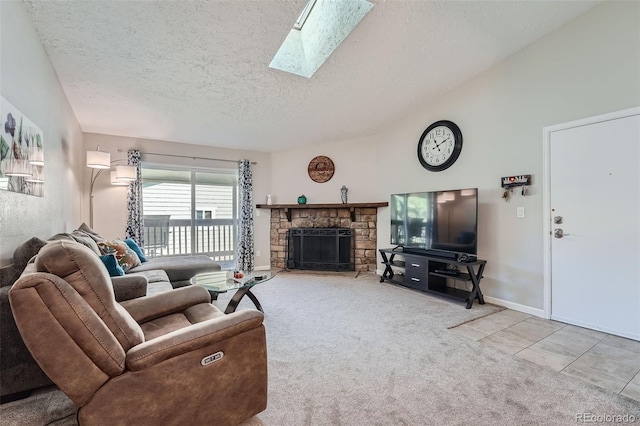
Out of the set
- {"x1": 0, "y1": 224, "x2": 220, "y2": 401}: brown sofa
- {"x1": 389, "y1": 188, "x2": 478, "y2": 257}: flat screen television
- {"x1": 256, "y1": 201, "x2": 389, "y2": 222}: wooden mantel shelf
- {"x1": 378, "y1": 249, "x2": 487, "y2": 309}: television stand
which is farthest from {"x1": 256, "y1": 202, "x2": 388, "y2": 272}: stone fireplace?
{"x1": 0, "y1": 224, "x2": 220, "y2": 401}: brown sofa

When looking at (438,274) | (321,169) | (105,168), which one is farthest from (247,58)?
(438,274)

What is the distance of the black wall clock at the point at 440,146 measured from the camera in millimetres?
3863

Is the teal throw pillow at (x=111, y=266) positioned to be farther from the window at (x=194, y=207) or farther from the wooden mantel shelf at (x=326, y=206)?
the wooden mantel shelf at (x=326, y=206)

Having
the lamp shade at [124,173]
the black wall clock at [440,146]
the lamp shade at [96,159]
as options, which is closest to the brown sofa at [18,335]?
the lamp shade at [96,159]

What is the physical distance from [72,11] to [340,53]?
2215mm

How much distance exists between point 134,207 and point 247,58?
3193 mm

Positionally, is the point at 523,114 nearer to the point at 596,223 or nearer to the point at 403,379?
the point at 596,223

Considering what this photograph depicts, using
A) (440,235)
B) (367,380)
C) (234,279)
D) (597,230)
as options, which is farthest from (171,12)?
(597,230)

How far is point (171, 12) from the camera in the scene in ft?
7.13

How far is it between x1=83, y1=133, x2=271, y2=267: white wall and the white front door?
14.9 ft

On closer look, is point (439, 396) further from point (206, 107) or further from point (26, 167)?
point (206, 107)

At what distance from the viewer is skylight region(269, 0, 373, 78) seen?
2.64 meters

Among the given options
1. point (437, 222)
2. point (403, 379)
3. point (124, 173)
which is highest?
point (124, 173)

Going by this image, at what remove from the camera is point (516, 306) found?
324 cm
